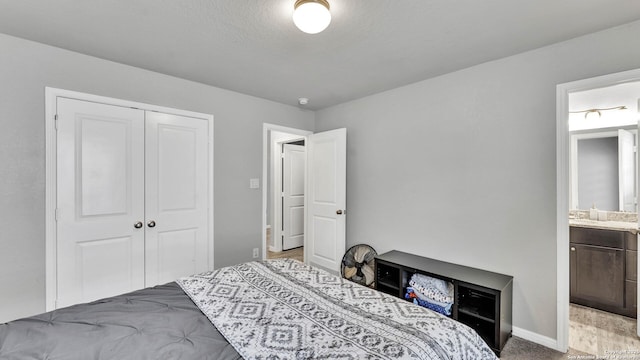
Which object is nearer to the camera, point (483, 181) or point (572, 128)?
point (483, 181)

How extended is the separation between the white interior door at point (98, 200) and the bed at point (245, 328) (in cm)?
112

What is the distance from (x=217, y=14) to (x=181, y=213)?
77.0 inches

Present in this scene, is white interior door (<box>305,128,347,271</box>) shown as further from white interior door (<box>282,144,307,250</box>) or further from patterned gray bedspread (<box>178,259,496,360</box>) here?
patterned gray bedspread (<box>178,259,496,360</box>)

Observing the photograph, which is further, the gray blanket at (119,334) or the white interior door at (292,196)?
the white interior door at (292,196)

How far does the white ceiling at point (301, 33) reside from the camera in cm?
174

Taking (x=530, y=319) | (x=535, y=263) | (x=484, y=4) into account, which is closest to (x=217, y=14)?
(x=484, y=4)

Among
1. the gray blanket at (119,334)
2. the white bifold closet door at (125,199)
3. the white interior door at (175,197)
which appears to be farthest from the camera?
the white interior door at (175,197)

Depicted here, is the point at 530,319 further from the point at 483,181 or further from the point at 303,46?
the point at 303,46

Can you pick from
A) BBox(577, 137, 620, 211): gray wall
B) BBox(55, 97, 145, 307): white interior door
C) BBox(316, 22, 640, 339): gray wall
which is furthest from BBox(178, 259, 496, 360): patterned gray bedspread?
BBox(577, 137, 620, 211): gray wall

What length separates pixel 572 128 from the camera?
141 inches

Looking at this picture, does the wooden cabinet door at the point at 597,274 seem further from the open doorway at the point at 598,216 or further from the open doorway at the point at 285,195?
the open doorway at the point at 285,195

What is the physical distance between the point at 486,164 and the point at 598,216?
187 centimetres

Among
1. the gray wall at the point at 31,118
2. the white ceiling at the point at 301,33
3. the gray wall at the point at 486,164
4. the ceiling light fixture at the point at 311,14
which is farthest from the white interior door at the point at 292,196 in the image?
the ceiling light fixture at the point at 311,14

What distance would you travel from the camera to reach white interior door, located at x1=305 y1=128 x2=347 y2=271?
11.7ft
